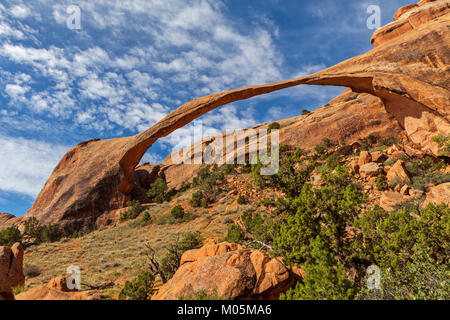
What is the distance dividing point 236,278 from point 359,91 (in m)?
13.2

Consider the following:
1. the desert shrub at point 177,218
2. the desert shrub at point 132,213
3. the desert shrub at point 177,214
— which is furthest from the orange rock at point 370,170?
the desert shrub at point 132,213

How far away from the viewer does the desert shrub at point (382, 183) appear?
13969mm

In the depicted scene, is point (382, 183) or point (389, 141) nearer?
point (382, 183)

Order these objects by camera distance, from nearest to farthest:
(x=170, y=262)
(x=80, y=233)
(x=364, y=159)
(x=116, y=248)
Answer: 1. (x=170, y=262)
2. (x=116, y=248)
3. (x=364, y=159)
4. (x=80, y=233)

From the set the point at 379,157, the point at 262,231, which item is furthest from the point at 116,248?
the point at 379,157

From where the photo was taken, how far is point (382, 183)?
14.0 m

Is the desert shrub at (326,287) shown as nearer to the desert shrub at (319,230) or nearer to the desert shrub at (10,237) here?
the desert shrub at (319,230)

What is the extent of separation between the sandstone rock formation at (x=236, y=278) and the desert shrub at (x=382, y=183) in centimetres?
1148

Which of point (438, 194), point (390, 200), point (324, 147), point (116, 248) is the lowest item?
point (116, 248)

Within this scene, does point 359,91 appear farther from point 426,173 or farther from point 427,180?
point 426,173

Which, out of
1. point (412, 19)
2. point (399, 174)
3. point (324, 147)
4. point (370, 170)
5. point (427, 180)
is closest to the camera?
point (427, 180)

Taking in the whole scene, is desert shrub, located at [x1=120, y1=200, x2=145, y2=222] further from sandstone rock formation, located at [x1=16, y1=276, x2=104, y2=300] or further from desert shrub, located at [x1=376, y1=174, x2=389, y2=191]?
desert shrub, located at [x1=376, y1=174, x2=389, y2=191]

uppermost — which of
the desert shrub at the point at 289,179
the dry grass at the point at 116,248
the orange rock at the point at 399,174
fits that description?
the orange rock at the point at 399,174
